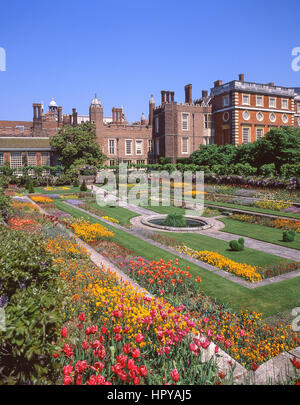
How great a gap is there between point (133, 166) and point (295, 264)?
35.2 meters

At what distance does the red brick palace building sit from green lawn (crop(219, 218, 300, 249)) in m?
26.6

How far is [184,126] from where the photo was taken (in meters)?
44.3

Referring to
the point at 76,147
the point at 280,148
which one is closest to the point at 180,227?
the point at 280,148

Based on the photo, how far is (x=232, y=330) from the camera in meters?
5.29

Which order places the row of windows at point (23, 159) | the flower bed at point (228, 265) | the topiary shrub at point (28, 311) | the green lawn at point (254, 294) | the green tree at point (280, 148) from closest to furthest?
the topiary shrub at point (28, 311) → the green lawn at point (254, 294) → the flower bed at point (228, 265) → the green tree at point (280, 148) → the row of windows at point (23, 159)

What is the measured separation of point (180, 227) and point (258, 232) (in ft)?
11.2

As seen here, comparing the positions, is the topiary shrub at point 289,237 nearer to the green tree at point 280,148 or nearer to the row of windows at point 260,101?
the green tree at point 280,148

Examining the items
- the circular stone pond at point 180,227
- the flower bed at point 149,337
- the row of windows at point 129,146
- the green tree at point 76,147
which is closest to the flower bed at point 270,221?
the circular stone pond at point 180,227

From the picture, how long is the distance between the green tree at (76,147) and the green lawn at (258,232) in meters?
25.9

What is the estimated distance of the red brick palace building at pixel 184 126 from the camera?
39438 mm

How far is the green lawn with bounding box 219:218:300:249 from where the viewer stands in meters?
11.6

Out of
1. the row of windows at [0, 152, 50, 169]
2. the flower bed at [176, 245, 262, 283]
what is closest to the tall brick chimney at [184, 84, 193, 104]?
the row of windows at [0, 152, 50, 169]

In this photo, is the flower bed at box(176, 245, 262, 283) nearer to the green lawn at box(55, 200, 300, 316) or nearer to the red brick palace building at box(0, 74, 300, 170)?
the green lawn at box(55, 200, 300, 316)
